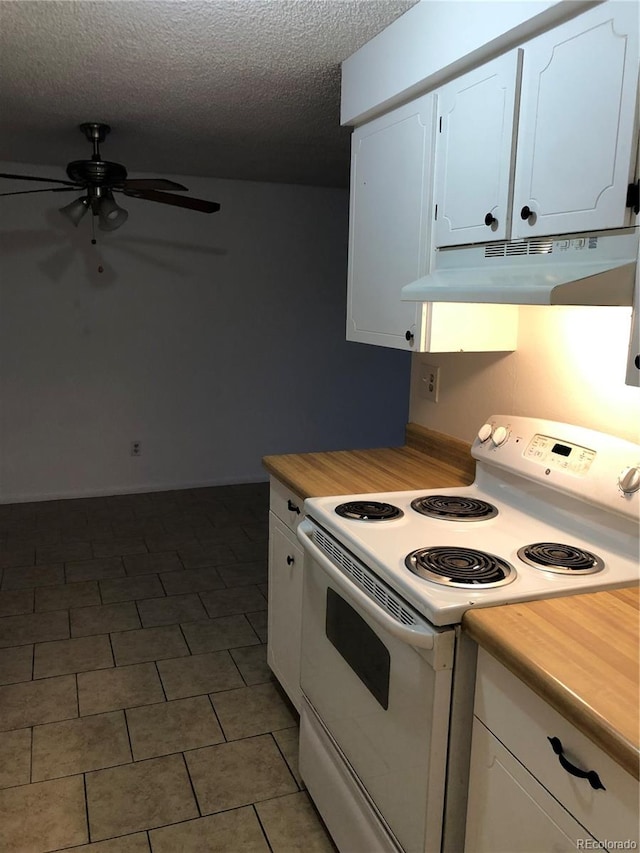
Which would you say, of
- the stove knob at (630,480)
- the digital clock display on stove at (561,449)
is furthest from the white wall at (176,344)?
the stove knob at (630,480)

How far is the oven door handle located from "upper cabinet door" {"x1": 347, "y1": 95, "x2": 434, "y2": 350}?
0.74 metres

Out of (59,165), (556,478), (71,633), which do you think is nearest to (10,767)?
(71,633)

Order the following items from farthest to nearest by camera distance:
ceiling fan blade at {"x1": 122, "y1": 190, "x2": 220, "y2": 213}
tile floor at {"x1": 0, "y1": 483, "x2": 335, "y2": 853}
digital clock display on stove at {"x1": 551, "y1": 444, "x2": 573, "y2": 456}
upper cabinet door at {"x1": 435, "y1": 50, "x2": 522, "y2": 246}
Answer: ceiling fan blade at {"x1": 122, "y1": 190, "x2": 220, "y2": 213}
tile floor at {"x1": 0, "y1": 483, "x2": 335, "y2": 853}
digital clock display on stove at {"x1": 551, "y1": 444, "x2": 573, "y2": 456}
upper cabinet door at {"x1": 435, "y1": 50, "x2": 522, "y2": 246}

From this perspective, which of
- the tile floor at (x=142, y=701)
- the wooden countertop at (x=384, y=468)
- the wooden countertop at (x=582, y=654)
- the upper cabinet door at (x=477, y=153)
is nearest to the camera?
the wooden countertop at (x=582, y=654)

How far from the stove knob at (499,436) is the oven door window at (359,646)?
0.68 metres

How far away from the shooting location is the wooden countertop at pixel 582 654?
1.04 meters

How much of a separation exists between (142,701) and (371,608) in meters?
1.46

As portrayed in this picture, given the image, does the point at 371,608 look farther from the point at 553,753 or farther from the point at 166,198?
the point at 166,198

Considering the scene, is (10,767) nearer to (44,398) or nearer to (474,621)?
(474,621)

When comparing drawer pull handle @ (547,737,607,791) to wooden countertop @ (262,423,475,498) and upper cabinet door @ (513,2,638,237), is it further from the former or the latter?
wooden countertop @ (262,423,475,498)

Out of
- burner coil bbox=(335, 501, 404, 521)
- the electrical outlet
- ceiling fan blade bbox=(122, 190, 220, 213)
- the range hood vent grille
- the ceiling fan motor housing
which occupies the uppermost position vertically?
the ceiling fan motor housing

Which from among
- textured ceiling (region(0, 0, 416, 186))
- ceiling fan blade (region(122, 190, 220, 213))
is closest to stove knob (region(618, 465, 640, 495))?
textured ceiling (region(0, 0, 416, 186))

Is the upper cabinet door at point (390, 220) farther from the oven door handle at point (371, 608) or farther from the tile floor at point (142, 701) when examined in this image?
the tile floor at point (142, 701)

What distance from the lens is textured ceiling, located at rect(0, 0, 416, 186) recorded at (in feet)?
6.86
